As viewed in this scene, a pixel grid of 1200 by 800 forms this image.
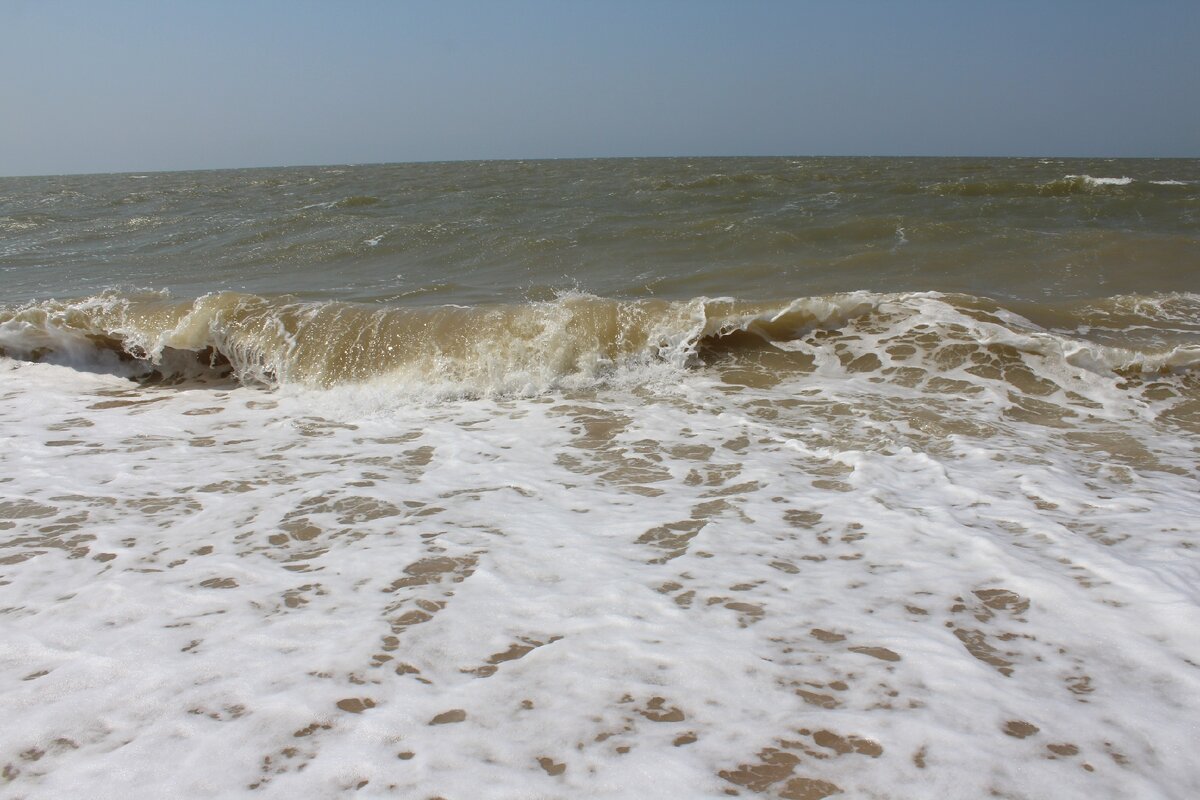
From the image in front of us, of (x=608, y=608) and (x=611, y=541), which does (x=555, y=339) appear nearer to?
(x=611, y=541)

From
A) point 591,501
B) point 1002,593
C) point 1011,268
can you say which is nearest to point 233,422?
point 591,501

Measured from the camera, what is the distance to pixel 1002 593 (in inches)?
122

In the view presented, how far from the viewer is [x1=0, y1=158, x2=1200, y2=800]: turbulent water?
226 centimetres

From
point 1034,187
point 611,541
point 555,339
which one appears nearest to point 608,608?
point 611,541

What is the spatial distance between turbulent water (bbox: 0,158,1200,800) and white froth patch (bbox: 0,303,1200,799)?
0.06 ft

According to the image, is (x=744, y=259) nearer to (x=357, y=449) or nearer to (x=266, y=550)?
(x=357, y=449)

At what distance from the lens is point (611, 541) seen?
12.0 feet

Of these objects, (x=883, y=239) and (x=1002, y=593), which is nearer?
(x=1002, y=593)

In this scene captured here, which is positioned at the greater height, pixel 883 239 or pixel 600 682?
pixel 883 239

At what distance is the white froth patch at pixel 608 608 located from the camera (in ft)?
7.24

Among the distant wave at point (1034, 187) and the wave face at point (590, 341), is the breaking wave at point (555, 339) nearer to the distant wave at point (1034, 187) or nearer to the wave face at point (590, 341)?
the wave face at point (590, 341)

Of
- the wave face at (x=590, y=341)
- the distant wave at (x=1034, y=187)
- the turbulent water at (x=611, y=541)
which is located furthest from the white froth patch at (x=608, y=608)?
the distant wave at (x=1034, y=187)

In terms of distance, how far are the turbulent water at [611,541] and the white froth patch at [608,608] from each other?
17 mm

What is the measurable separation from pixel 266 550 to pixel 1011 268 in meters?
9.49
